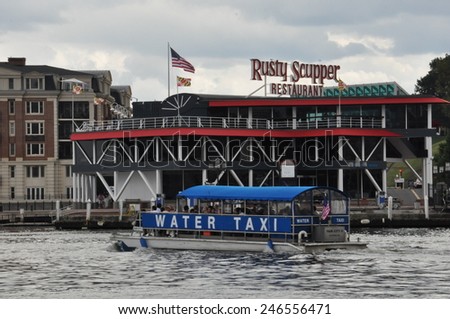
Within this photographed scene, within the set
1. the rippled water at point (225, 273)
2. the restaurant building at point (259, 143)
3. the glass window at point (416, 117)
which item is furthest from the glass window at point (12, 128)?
the rippled water at point (225, 273)

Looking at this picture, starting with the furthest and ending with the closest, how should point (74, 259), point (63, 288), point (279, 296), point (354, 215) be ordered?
point (354, 215) → point (74, 259) → point (63, 288) → point (279, 296)

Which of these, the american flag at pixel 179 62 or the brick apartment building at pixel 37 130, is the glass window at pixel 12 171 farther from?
the american flag at pixel 179 62

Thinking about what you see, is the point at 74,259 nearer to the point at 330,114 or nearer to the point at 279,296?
the point at 279,296

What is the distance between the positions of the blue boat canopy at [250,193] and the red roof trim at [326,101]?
5047 cm

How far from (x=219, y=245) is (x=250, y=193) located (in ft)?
11.6

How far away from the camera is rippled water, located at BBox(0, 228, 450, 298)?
5416 cm

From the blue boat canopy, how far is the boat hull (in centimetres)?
266

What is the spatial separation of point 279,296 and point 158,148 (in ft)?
233

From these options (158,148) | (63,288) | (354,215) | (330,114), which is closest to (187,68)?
(158,148)

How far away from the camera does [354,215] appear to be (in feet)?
351

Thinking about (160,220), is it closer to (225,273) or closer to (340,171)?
(225,273)

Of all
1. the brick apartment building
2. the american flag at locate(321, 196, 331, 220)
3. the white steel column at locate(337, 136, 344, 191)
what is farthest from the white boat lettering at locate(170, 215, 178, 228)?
the brick apartment building

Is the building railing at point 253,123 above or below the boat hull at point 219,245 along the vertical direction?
above

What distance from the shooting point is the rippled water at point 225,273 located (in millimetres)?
54156
